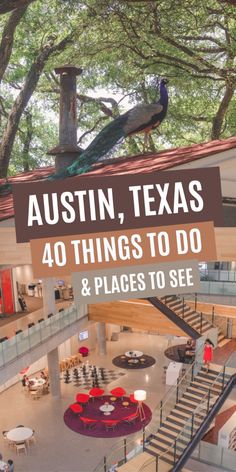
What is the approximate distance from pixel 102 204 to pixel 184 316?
1190cm

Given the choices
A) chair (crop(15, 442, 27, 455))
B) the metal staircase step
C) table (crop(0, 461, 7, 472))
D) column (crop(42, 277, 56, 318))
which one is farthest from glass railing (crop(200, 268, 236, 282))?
table (crop(0, 461, 7, 472))

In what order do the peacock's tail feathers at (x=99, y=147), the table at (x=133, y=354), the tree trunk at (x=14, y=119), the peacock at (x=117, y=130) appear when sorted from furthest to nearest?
the table at (x=133, y=354), the tree trunk at (x=14, y=119), the peacock at (x=117, y=130), the peacock's tail feathers at (x=99, y=147)

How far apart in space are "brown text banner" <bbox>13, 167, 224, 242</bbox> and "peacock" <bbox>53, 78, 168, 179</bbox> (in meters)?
2.61

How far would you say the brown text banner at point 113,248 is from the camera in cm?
690

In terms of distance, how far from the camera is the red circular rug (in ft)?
53.4

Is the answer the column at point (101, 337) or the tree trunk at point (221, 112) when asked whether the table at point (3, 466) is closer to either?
the column at point (101, 337)

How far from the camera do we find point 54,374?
1903cm

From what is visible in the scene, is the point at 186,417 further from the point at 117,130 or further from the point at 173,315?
the point at 117,130

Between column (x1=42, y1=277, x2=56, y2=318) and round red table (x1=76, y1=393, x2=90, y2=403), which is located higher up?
column (x1=42, y1=277, x2=56, y2=318)

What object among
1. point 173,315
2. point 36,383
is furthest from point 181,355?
point 36,383

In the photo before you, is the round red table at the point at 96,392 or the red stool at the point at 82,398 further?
the round red table at the point at 96,392

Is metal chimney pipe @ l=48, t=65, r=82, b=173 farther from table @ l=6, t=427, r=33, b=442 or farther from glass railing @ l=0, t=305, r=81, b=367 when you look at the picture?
table @ l=6, t=427, r=33, b=442

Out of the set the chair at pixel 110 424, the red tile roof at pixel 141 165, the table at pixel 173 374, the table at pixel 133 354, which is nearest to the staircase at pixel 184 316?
the table at pixel 173 374

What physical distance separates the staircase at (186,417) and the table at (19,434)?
13.2ft
